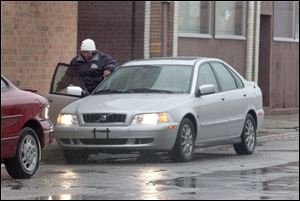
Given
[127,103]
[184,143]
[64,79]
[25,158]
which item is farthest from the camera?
[64,79]

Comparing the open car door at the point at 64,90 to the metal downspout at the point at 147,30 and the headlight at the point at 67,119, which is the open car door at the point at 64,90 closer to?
the headlight at the point at 67,119

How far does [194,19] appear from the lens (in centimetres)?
2355

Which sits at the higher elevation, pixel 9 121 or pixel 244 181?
pixel 9 121

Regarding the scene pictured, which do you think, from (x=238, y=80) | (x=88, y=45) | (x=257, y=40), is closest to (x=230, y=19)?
(x=257, y=40)

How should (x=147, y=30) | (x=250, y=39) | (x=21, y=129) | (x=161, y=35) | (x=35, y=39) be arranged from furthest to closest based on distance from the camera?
(x=250, y=39) < (x=147, y=30) < (x=161, y=35) < (x=35, y=39) < (x=21, y=129)

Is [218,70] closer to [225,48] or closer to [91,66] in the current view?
[91,66]

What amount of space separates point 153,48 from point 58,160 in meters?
8.27

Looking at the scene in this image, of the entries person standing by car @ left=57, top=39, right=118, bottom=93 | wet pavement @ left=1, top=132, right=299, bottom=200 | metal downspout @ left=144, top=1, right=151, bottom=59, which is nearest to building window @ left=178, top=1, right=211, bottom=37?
metal downspout @ left=144, top=1, right=151, bottom=59

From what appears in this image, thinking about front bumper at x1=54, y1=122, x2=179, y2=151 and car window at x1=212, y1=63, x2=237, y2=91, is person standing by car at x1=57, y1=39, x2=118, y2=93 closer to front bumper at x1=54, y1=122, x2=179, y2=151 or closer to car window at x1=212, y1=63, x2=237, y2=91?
car window at x1=212, y1=63, x2=237, y2=91

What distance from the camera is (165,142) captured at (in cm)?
1343

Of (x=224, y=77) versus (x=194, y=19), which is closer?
(x=224, y=77)

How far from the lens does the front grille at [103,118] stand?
13414 mm

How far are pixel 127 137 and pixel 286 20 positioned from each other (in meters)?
14.5

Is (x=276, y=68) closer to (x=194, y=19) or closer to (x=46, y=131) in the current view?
(x=194, y=19)
